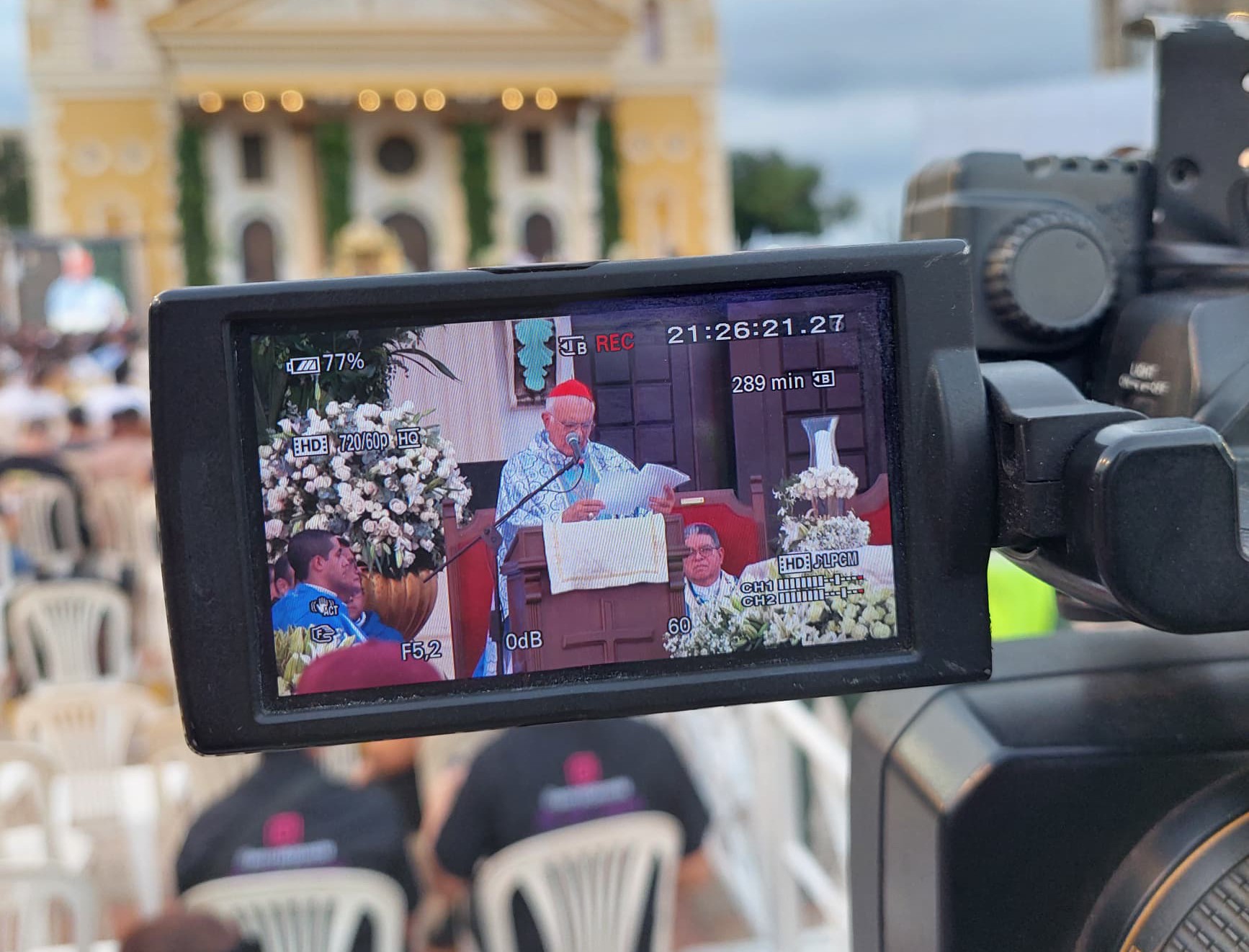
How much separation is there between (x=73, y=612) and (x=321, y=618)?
12.4 ft

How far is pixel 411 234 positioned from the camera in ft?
63.9

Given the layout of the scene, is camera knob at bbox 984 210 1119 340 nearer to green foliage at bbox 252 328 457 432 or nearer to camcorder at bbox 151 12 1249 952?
camcorder at bbox 151 12 1249 952

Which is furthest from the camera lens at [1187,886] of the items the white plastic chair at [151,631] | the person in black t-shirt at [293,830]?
the white plastic chair at [151,631]

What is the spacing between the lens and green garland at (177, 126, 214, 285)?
59.3 ft

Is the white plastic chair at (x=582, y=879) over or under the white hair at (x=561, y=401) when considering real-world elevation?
under

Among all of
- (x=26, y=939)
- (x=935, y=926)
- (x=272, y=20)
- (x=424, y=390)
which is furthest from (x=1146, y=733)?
(x=272, y=20)

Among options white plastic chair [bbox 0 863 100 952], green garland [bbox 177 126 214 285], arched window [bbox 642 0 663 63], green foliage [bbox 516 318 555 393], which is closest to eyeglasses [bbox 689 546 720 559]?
green foliage [bbox 516 318 555 393]

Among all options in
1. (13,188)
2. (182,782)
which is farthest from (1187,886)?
(13,188)

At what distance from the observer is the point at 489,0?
18.1 m

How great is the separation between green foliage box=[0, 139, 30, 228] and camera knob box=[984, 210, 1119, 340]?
27.7 metres

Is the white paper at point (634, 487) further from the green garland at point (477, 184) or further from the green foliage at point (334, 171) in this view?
the green foliage at point (334, 171)

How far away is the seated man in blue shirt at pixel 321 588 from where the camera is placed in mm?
561

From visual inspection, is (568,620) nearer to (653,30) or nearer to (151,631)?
(151,631)

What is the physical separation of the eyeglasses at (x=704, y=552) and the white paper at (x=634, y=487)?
3 centimetres
